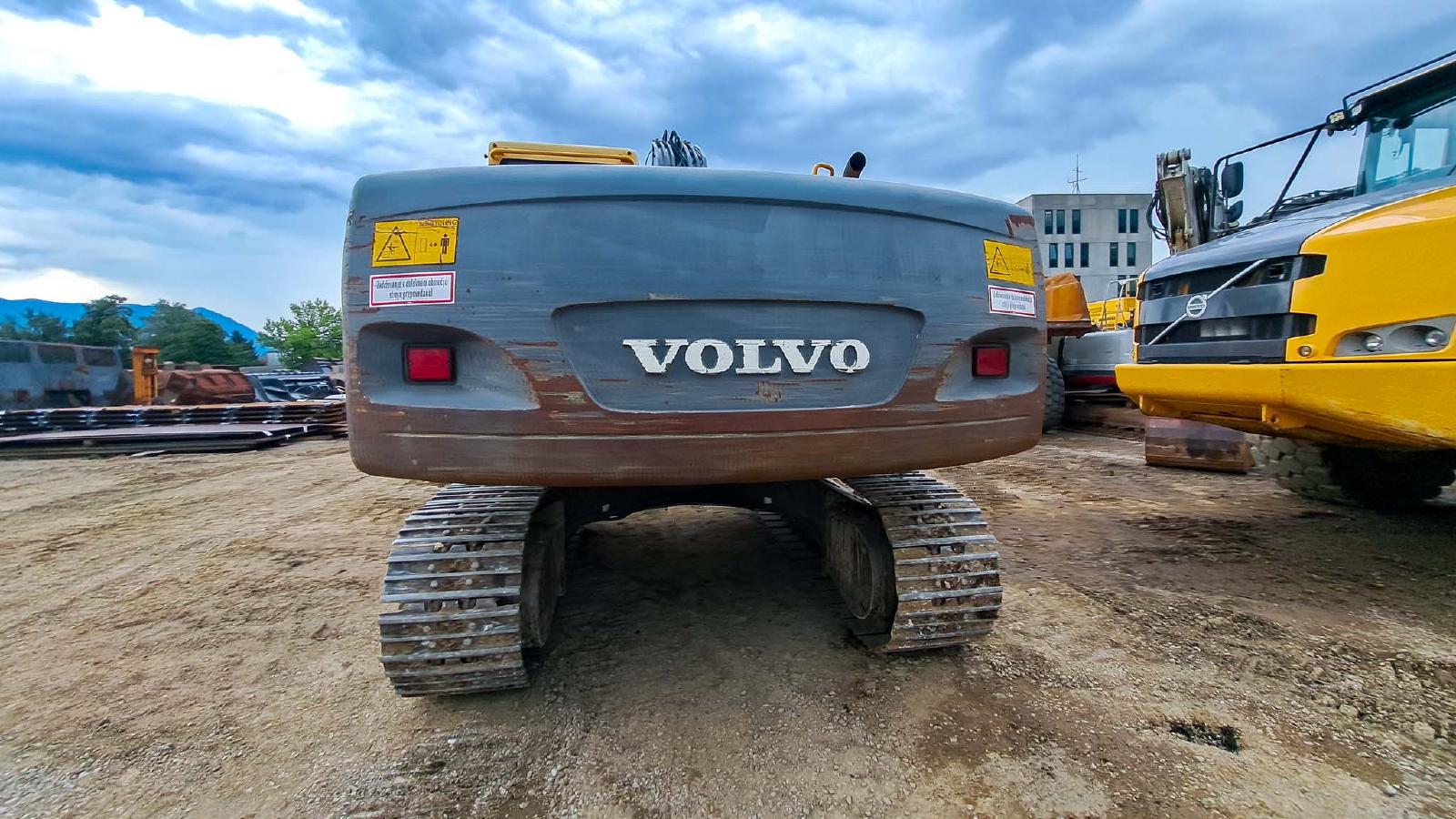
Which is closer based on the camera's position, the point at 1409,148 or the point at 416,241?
the point at 416,241

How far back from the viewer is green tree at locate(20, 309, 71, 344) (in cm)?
4519

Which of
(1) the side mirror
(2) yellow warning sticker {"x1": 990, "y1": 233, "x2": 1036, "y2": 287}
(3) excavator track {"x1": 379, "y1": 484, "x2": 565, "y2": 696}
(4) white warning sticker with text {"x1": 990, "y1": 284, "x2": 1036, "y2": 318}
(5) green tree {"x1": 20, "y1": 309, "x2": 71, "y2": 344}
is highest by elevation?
(5) green tree {"x1": 20, "y1": 309, "x2": 71, "y2": 344}

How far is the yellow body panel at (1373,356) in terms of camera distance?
2.59m

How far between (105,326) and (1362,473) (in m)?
63.5

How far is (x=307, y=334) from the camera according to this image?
186ft

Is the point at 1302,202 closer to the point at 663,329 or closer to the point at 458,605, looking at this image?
the point at 663,329

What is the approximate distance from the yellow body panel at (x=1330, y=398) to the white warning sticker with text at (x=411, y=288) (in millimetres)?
3459

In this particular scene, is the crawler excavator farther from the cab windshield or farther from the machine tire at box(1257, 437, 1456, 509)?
the machine tire at box(1257, 437, 1456, 509)

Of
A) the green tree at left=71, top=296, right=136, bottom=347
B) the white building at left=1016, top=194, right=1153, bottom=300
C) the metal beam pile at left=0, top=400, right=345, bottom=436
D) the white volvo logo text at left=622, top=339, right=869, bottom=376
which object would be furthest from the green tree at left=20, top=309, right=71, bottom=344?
the white building at left=1016, top=194, right=1153, bottom=300

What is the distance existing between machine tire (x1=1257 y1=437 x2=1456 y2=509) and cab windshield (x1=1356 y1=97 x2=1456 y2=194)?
1.76 meters

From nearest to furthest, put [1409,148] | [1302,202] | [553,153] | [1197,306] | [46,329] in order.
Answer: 1. [553,153]
2. [1197,306]
3. [1409,148]
4. [1302,202]
5. [46,329]

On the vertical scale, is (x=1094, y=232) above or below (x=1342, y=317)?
above

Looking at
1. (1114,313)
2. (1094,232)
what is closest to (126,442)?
(1114,313)

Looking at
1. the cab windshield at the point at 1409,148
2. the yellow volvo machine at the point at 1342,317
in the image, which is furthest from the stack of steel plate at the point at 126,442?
the cab windshield at the point at 1409,148
